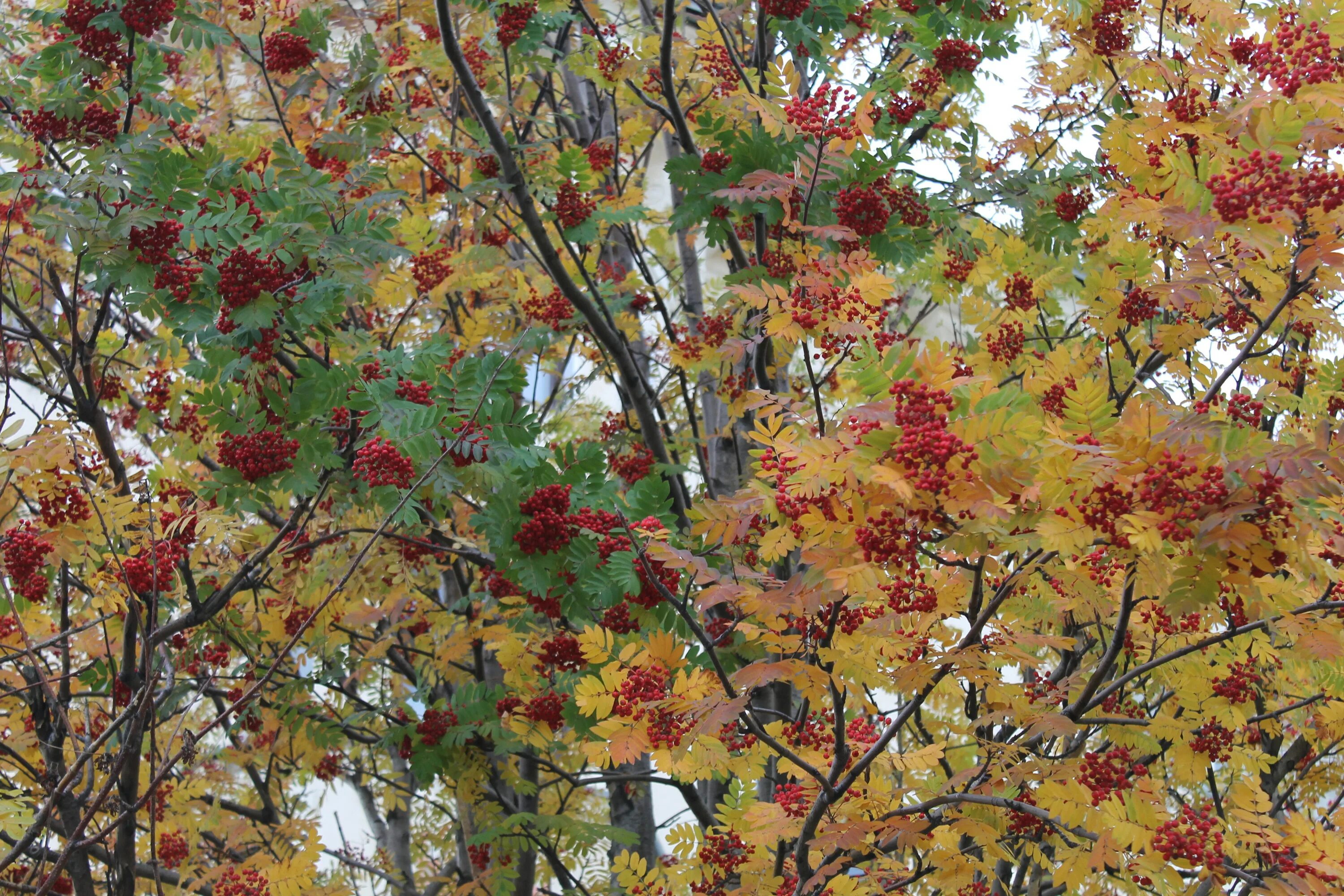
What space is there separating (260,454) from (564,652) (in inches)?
50.7

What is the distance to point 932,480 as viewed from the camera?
202 centimetres

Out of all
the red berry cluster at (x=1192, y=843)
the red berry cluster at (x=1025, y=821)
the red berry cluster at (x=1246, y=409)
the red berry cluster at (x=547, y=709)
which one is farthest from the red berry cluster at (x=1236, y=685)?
the red berry cluster at (x=547, y=709)

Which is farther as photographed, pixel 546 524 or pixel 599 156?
pixel 599 156

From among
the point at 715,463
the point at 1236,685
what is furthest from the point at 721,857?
the point at 715,463

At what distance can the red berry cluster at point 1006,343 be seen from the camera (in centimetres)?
489

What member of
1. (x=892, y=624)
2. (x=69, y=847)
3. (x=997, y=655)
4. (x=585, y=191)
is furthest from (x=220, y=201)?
(x=997, y=655)

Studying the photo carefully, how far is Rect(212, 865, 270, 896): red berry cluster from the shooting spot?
347 centimetres

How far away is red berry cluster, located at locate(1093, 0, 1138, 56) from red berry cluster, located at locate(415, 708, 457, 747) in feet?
13.7

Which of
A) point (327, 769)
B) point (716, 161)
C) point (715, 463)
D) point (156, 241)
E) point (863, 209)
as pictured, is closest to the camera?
point (156, 241)

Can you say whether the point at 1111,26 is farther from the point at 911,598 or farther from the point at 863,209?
the point at 911,598

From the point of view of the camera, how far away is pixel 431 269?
18.2 ft

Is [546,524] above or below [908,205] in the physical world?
below

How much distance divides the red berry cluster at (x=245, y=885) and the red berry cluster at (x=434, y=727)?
970 mm

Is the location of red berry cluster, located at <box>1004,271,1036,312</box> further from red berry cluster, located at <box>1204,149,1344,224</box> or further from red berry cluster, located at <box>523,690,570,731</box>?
red berry cluster, located at <box>523,690,570,731</box>
